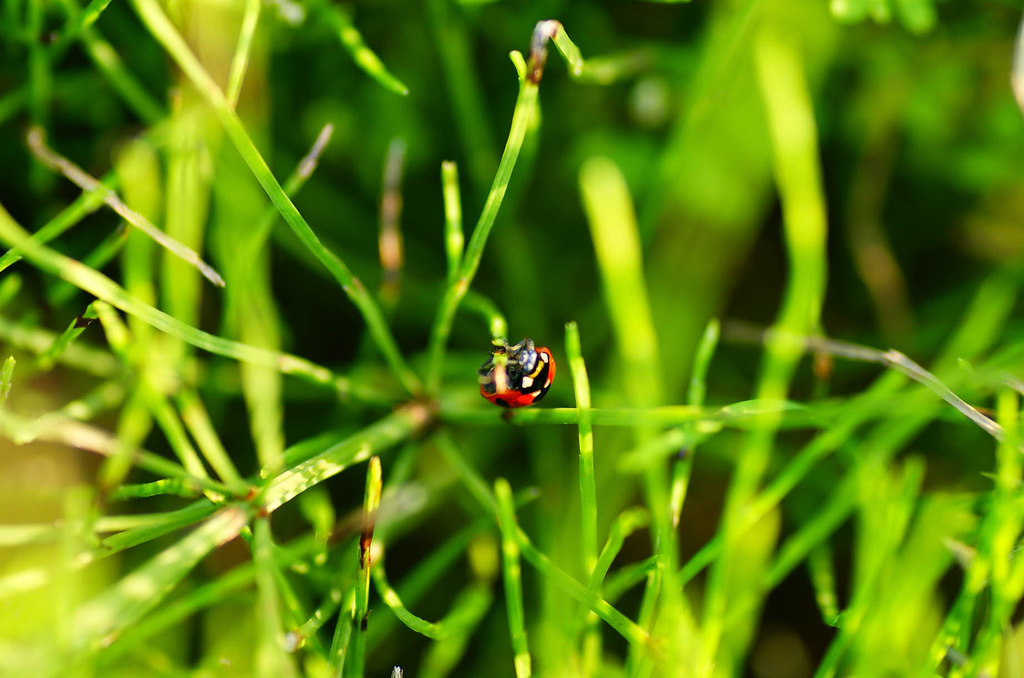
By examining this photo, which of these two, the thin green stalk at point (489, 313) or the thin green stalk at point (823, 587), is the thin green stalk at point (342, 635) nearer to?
the thin green stalk at point (489, 313)

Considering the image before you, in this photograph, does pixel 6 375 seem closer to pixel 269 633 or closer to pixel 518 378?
pixel 269 633

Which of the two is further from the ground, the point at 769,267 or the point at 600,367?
the point at 769,267

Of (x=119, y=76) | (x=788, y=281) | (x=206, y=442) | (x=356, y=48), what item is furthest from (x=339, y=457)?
(x=788, y=281)

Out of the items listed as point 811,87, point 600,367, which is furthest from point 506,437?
point 811,87

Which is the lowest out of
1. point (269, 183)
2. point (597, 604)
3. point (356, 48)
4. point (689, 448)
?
point (597, 604)

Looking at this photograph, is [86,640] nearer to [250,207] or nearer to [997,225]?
[250,207]

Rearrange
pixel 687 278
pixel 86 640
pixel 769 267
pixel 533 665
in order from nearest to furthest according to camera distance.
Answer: pixel 86 640 → pixel 533 665 → pixel 687 278 → pixel 769 267
